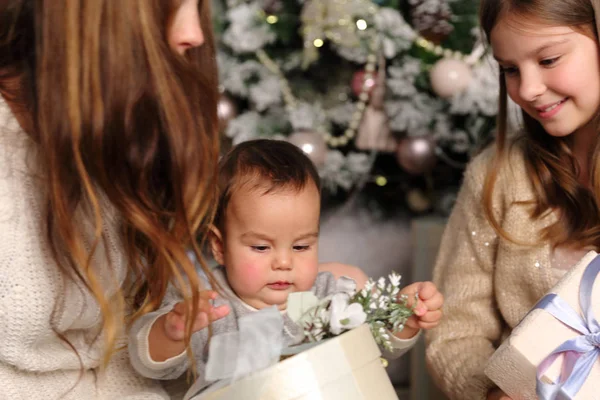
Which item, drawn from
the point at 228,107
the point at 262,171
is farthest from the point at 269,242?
the point at 228,107

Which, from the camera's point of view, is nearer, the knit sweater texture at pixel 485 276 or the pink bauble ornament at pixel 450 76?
the knit sweater texture at pixel 485 276

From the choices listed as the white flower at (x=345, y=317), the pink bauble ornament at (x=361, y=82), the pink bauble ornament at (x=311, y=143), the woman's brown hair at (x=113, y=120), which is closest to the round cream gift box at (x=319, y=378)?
the white flower at (x=345, y=317)

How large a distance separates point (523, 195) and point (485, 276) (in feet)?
0.58

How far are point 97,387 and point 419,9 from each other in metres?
1.39

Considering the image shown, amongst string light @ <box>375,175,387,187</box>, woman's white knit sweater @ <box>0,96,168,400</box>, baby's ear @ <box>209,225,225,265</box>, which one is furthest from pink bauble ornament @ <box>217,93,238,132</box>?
woman's white knit sweater @ <box>0,96,168,400</box>

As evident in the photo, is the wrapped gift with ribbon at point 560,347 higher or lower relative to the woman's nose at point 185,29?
lower

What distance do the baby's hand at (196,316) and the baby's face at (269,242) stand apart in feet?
0.50

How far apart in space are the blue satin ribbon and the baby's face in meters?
0.37

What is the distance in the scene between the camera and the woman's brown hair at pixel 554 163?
1229mm

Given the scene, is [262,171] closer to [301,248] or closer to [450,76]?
[301,248]

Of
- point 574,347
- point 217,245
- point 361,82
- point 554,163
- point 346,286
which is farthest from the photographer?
point 361,82

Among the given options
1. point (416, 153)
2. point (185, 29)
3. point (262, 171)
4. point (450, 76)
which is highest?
point (185, 29)

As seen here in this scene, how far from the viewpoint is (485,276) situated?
4.78 feet

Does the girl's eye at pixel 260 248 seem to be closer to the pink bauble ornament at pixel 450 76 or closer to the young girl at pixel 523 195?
the young girl at pixel 523 195
